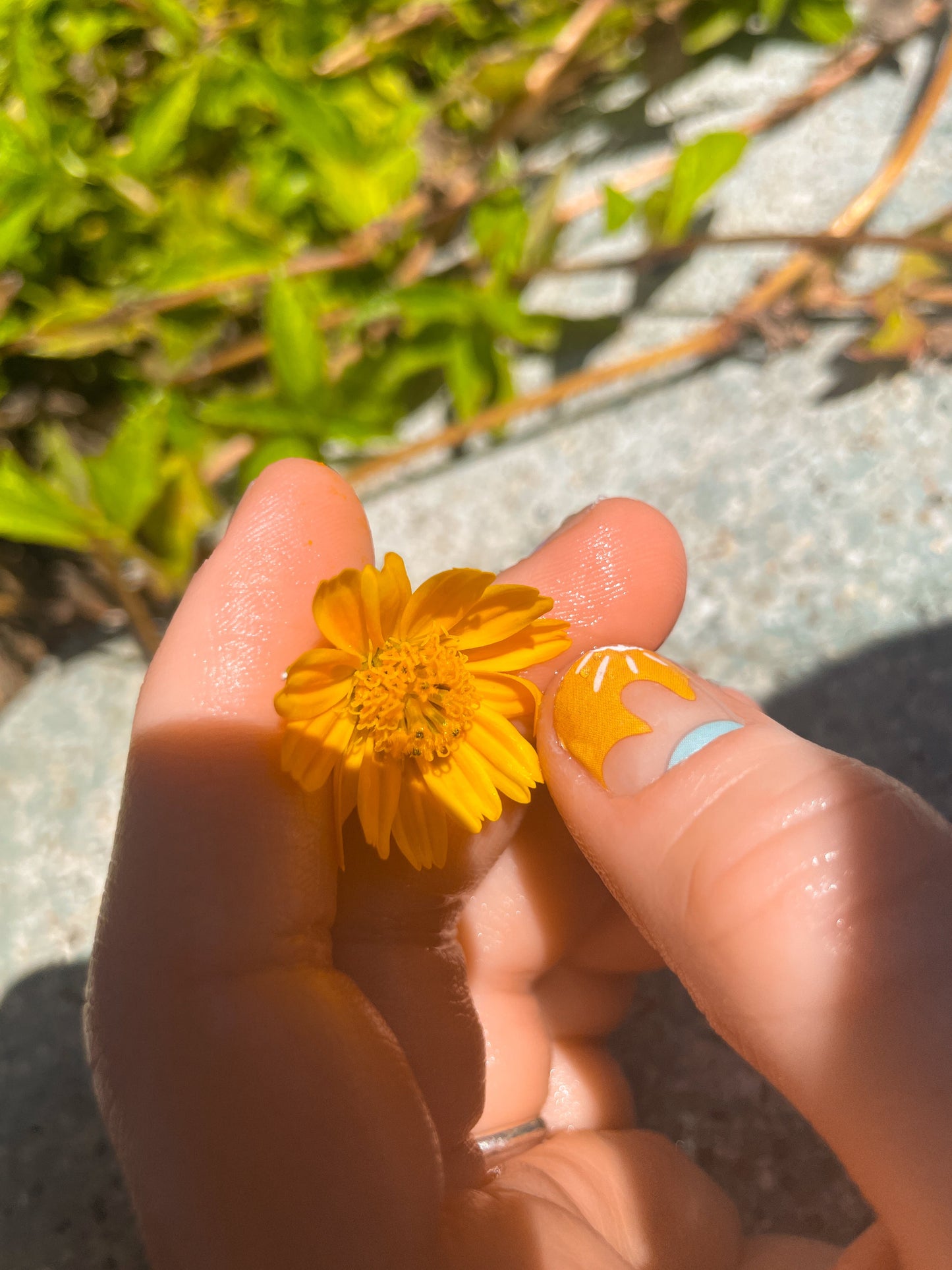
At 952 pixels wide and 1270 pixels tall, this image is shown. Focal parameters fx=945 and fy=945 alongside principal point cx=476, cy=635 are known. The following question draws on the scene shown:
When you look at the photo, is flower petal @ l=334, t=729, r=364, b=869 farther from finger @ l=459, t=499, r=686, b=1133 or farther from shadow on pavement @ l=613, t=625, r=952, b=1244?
shadow on pavement @ l=613, t=625, r=952, b=1244

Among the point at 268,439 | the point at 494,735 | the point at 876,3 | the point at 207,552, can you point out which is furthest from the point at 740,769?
the point at 876,3

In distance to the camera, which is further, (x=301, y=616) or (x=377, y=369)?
(x=377, y=369)

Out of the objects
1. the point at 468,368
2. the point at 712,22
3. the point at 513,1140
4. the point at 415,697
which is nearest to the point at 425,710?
the point at 415,697

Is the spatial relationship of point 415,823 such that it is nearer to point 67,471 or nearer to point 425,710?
point 425,710

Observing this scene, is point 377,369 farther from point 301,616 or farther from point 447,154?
point 301,616

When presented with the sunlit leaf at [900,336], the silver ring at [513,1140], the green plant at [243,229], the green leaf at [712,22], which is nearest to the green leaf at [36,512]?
the green plant at [243,229]

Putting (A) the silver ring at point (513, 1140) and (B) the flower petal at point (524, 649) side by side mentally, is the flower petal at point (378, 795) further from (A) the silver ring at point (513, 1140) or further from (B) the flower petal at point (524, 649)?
(A) the silver ring at point (513, 1140)

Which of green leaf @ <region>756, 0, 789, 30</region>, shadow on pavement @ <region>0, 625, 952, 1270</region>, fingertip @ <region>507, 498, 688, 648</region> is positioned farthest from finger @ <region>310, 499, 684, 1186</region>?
green leaf @ <region>756, 0, 789, 30</region>
